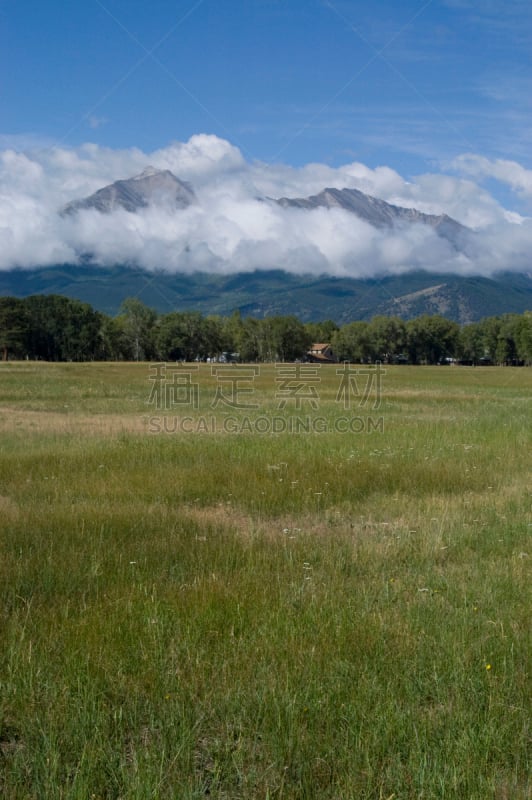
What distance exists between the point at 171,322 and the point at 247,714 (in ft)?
485

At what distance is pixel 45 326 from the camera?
134m

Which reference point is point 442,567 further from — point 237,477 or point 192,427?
point 192,427

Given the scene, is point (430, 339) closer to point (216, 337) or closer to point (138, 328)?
point (216, 337)

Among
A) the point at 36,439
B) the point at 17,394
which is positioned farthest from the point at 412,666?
the point at 17,394

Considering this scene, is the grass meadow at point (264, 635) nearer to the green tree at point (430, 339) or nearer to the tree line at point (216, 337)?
the tree line at point (216, 337)

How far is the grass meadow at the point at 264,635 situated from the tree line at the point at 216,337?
119 m

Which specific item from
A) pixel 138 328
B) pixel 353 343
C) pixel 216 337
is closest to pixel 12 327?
pixel 138 328

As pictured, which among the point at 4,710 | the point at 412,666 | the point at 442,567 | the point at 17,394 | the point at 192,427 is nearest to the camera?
the point at 4,710

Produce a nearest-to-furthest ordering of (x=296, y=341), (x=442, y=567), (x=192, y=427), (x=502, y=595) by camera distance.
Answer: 1. (x=502, y=595)
2. (x=442, y=567)
3. (x=192, y=427)
4. (x=296, y=341)

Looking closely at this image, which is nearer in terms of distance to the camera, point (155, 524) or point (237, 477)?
point (155, 524)

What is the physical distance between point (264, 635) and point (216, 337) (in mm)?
153197

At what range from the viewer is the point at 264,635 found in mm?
6426

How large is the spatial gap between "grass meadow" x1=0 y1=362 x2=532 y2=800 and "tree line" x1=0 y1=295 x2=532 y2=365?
391 feet

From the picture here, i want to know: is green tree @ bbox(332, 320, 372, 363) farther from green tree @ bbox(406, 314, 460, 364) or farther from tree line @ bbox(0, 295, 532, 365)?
green tree @ bbox(406, 314, 460, 364)
